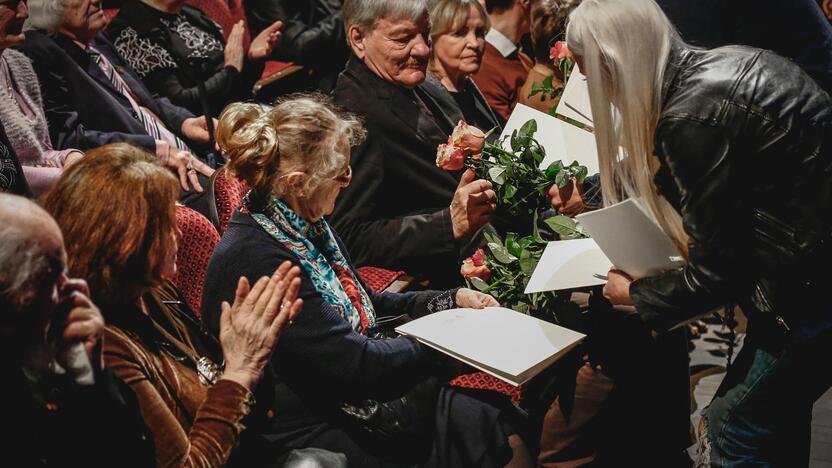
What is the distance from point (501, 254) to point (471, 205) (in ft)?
1.22

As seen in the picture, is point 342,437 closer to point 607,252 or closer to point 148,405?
point 148,405

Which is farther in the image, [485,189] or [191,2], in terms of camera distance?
[191,2]

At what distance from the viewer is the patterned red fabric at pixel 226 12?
445cm

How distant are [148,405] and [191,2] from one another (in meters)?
3.30

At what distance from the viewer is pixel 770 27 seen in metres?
2.65

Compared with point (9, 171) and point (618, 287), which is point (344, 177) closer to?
point (618, 287)

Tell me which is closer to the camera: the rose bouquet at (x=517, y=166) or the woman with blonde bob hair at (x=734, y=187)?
the woman with blonde bob hair at (x=734, y=187)

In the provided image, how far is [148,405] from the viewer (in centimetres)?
149

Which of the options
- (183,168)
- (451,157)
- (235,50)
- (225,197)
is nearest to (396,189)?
(451,157)

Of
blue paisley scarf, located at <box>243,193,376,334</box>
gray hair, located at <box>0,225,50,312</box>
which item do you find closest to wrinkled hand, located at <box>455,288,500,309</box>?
blue paisley scarf, located at <box>243,193,376,334</box>

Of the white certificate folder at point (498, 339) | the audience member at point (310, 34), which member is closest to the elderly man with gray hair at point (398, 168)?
the white certificate folder at point (498, 339)

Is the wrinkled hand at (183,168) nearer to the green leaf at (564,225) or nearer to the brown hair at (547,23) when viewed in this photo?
the green leaf at (564,225)

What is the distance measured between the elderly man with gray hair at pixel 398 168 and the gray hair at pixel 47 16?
1.18 metres

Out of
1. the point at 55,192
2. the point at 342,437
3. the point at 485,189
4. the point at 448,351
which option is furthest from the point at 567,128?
the point at 55,192
